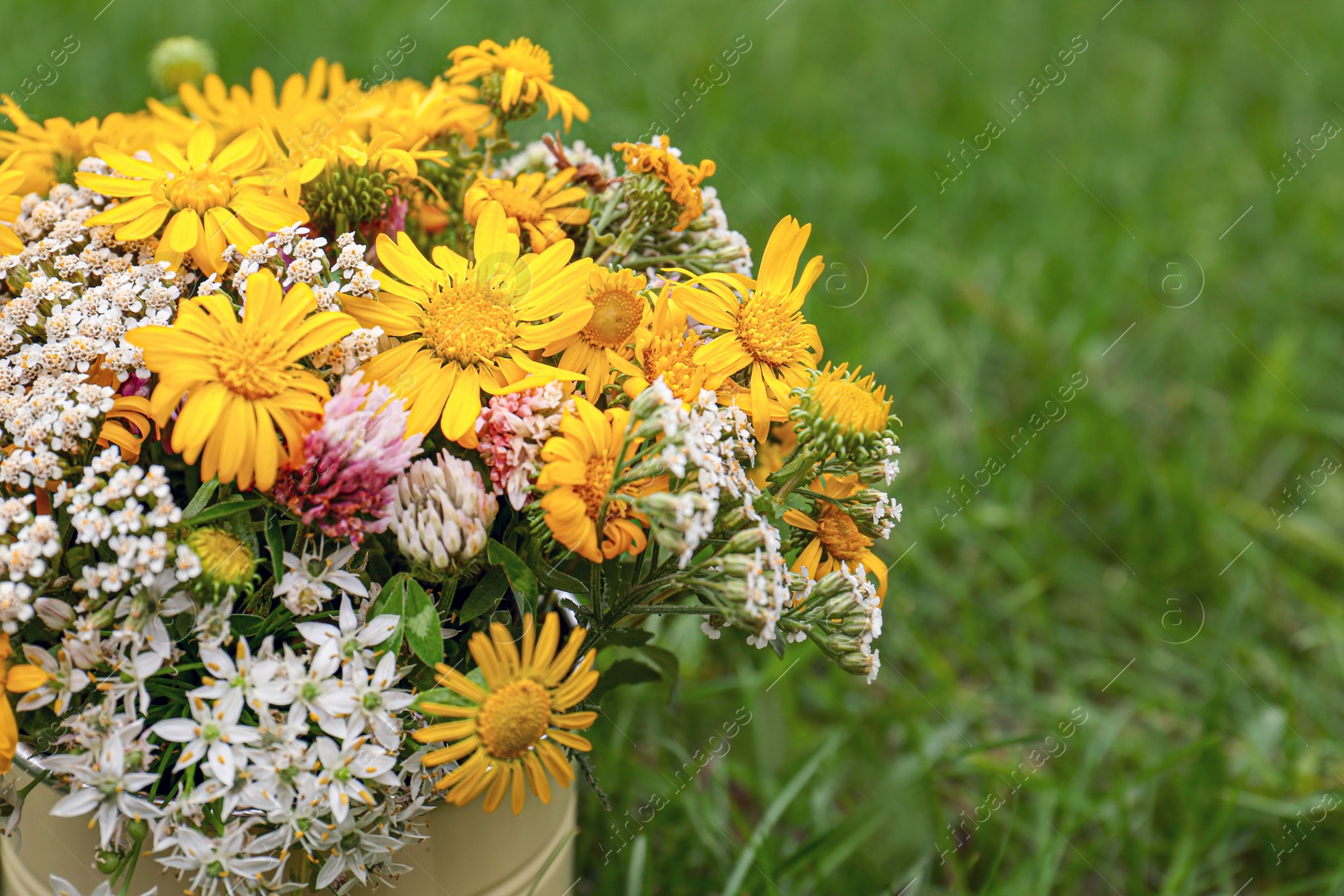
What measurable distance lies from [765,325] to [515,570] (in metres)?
0.25

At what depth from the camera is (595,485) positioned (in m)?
0.67

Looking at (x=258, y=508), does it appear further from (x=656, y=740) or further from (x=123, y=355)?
(x=656, y=740)

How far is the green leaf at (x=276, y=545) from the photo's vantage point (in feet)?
2.16

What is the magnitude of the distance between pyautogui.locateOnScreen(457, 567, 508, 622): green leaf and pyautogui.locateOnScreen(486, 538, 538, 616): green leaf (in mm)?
35

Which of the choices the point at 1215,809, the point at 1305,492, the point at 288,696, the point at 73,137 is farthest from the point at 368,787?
the point at 1305,492

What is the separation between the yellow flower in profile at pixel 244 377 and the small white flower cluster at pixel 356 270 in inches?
1.5

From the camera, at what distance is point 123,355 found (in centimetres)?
66

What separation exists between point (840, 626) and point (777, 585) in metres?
0.08

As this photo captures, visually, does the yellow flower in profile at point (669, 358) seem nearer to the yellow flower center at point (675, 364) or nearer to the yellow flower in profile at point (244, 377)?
the yellow flower center at point (675, 364)

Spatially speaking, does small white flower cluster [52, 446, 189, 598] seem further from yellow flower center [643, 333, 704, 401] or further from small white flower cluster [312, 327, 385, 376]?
yellow flower center [643, 333, 704, 401]

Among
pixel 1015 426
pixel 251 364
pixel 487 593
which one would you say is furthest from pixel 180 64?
pixel 1015 426

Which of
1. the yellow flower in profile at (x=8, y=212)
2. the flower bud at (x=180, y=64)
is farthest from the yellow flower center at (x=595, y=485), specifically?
the flower bud at (x=180, y=64)

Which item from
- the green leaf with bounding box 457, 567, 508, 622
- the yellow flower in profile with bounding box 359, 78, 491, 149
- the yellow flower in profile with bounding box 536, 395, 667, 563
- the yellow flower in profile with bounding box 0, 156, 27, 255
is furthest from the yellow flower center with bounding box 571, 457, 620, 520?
the yellow flower in profile with bounding box 0, 156, 27, 255

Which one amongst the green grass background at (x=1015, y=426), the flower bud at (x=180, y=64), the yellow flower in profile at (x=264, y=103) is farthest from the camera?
the green grass background at (x=1015, y=426)
